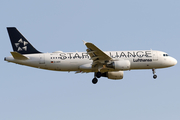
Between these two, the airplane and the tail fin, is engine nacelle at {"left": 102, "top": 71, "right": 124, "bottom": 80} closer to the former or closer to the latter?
the airplane

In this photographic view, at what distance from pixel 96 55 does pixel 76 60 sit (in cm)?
352

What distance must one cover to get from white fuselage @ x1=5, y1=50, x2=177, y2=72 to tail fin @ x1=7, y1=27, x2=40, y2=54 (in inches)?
51.5

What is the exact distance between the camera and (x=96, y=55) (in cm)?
5003

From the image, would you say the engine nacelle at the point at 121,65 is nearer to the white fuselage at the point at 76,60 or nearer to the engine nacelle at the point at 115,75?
the white fuselage at the point at 76,60

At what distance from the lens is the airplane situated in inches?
2004

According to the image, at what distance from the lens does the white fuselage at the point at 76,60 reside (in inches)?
2037

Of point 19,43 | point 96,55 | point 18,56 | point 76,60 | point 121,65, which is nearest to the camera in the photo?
point 96,55

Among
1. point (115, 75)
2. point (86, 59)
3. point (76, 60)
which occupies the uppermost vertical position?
point (86, 59)

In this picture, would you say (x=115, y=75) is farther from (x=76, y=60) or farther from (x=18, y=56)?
(x=18, y=56)

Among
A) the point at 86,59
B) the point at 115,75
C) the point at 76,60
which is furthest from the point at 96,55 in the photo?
the point at 115,75

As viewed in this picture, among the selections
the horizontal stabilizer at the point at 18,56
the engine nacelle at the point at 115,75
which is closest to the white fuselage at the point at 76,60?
the horizontal stabilizer at the point at 18,56

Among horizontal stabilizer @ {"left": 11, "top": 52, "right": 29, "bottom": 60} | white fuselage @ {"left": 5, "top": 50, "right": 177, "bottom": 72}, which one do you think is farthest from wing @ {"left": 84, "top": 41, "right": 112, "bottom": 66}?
horizontal stabilizer @ {"left": 11, "top": 52, "right": 29, "bottom": 60}

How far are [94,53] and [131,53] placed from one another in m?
6.37

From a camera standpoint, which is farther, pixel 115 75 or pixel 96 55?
pixel 115 75
